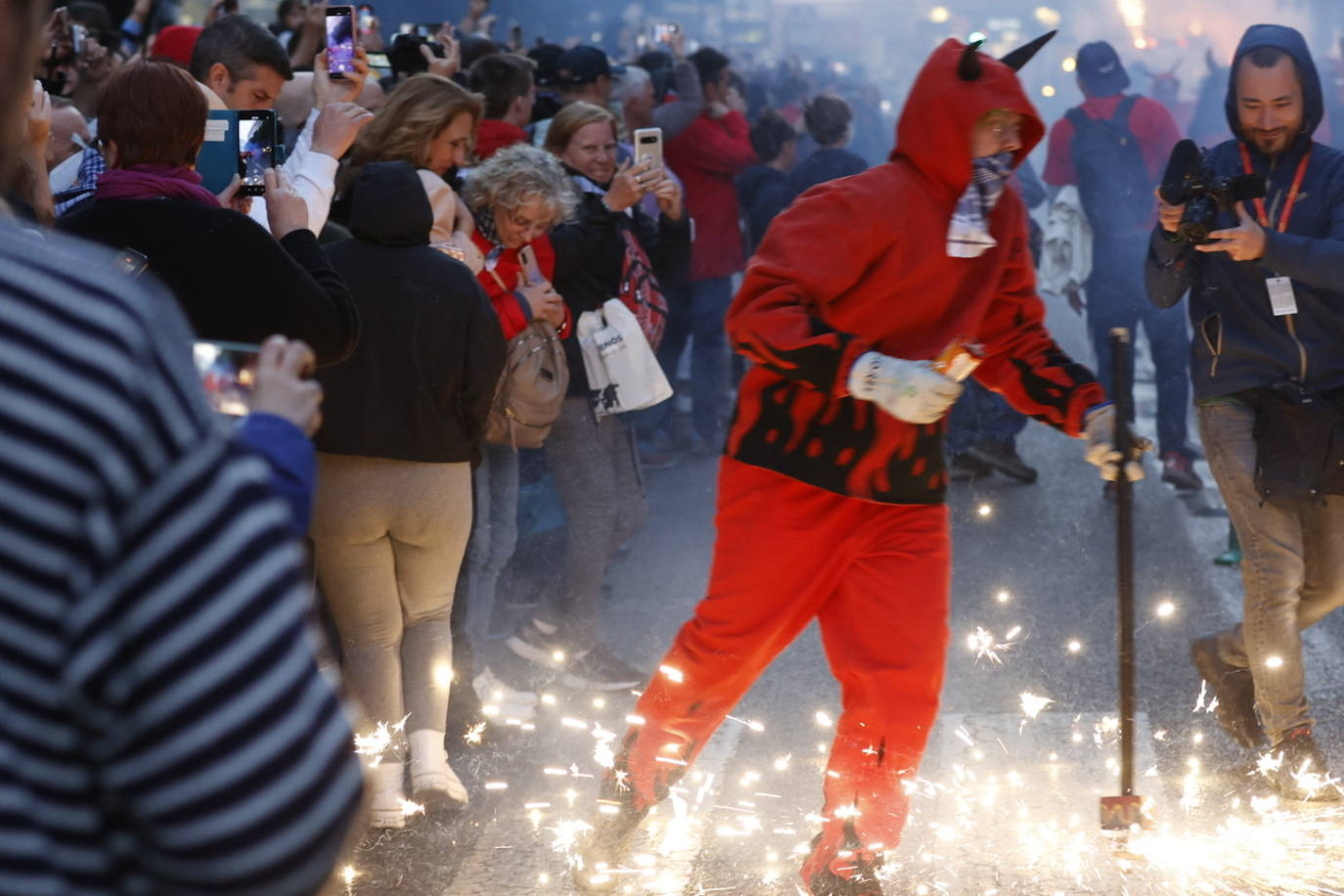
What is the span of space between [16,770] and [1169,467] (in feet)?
26.2

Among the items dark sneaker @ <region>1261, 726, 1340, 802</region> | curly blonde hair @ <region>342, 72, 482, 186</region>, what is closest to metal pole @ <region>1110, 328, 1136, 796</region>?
dark sneaker @ <region>1261, 726, 1340, 802</region>

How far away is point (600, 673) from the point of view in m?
5.84

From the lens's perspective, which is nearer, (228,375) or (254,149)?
(228,375)

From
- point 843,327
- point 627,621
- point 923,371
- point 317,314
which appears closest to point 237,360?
point 317,314

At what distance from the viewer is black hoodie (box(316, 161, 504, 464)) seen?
443 cm

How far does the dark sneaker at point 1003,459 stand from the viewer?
8.95m

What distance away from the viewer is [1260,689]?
4754 millimetres

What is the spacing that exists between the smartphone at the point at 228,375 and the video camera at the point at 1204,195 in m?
3.36

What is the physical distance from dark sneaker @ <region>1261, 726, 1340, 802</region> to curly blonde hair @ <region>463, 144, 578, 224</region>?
112 inches

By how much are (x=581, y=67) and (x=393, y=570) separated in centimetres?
438

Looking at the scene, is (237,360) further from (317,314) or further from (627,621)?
(627,621)

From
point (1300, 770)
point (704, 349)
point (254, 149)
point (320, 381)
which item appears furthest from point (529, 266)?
point (704, 349)

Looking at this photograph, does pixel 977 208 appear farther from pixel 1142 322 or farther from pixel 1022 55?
pixel 1142 322

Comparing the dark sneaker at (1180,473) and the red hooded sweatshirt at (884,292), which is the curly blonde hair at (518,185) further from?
the dark sneaker at (1180,473)
